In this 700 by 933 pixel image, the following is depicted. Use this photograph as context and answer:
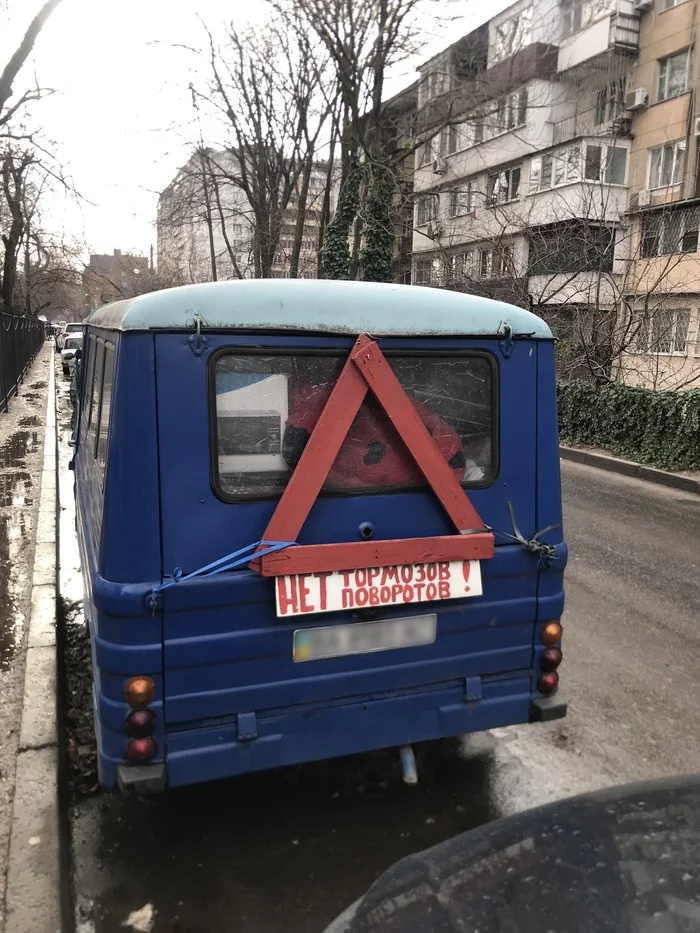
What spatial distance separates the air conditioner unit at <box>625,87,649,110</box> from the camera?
25.3 metres

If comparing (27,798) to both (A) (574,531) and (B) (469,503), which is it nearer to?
(B) (469,503)

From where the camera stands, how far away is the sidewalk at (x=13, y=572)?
3.37 metres

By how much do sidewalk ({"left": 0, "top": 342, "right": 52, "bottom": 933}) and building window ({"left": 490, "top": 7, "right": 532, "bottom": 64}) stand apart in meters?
21.9

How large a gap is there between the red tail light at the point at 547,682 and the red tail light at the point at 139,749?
69.5 inches

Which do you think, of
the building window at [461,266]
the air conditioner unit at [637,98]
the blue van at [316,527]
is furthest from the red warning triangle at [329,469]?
the air conditioner unit at [637,98]

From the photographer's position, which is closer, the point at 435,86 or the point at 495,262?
the point at 495,262

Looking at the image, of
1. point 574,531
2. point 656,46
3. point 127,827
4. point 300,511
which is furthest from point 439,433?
point 656,46

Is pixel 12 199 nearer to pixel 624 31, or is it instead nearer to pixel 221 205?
pixel 221 205

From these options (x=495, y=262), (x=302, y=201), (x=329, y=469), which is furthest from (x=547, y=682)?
(x=302, y=201)

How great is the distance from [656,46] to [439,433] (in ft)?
93.4

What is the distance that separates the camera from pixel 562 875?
1776 mm

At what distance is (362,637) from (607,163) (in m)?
25.1

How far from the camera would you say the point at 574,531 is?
8180 mm

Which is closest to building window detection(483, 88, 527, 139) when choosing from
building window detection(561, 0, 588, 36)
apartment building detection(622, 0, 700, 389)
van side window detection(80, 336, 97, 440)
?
building window detection(561, 0, 588, 36)
